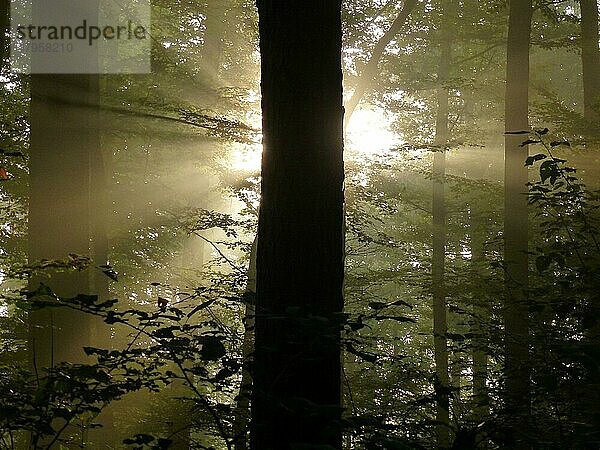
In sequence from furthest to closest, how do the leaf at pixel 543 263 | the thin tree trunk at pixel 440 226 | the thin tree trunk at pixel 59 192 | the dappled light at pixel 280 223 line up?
1. the thin tree trunk at pixel 440 226
2. the thin tree trunk at pixel 59 192
3. the leaf at pixel 543 263
4. the dappled light at pixel 280 223

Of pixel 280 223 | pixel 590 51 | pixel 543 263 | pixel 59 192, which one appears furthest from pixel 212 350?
pixel 590 51

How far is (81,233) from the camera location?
24.3ft

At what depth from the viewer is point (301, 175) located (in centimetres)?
354

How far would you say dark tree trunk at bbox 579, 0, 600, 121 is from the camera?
43.8 ft

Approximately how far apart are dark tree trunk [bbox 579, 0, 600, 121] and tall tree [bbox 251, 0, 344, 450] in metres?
10.8

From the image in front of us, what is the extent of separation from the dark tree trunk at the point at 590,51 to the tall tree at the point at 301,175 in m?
10.8

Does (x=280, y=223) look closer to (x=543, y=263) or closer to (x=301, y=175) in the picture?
(x=301, y=175)

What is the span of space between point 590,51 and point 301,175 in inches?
481

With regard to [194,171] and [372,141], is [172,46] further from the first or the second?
[372,141]

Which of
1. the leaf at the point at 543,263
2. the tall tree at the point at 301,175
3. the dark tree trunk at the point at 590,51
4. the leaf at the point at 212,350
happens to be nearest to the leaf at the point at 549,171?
the leaf at the point at 543,263

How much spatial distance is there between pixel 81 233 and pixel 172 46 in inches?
538

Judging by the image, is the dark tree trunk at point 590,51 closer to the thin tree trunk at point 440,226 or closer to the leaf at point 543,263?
the thin tree trunk at point 440,226

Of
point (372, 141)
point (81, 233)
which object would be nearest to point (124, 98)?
point (372, 141)

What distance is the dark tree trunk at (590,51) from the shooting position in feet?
43.8
